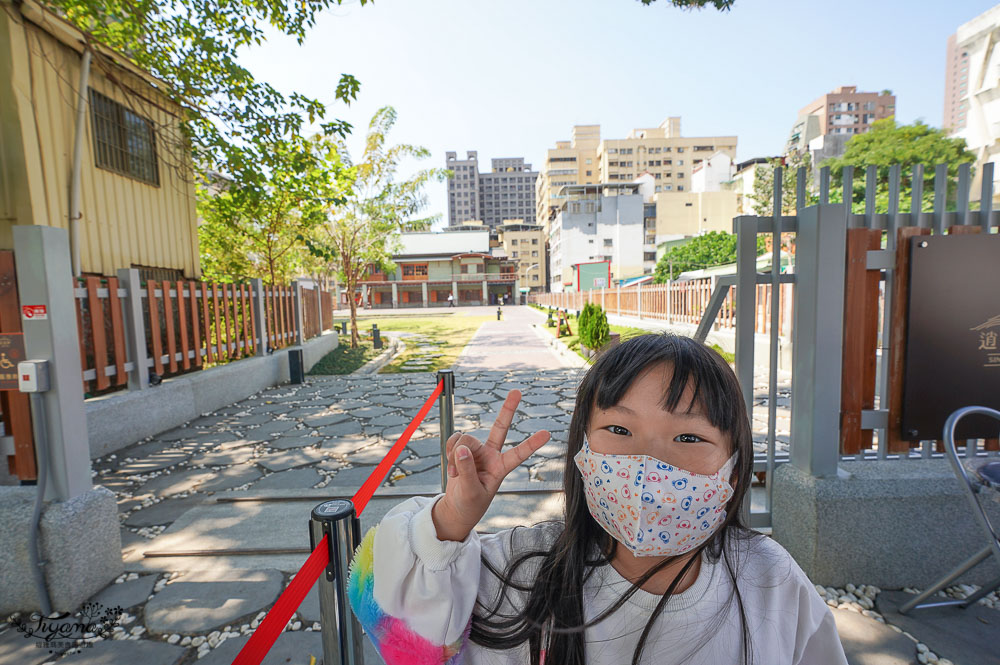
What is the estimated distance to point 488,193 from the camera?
135125mm

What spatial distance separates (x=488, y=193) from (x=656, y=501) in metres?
140

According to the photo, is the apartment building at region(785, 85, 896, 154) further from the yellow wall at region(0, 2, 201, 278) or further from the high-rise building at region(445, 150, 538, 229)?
the yellow wall at region(0, 2, 201, 278)

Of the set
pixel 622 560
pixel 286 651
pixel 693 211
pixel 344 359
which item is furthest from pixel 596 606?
pixel 693 211

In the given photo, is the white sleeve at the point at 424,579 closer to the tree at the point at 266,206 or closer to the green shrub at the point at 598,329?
the tree at the point at 266,206

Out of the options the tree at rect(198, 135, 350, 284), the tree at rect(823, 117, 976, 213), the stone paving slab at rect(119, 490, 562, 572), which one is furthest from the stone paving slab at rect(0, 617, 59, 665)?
the tree at rect(823, 117, 976, 213)

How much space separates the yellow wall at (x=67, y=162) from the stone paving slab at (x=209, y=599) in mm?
5070

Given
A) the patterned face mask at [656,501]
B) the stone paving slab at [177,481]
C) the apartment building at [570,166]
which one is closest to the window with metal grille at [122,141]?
the stone paving slab at [177,481]

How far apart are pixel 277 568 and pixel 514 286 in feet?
174

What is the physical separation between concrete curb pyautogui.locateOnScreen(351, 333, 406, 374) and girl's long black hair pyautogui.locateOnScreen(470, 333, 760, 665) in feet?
30.5

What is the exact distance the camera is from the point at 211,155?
7238 mm

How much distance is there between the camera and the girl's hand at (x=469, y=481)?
0.94 m

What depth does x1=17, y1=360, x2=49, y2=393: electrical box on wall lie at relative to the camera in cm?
227

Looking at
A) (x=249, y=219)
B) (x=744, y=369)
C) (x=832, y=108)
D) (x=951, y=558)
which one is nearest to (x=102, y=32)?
(x=249, y=219)

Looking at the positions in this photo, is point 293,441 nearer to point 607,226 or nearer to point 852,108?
point 607,226
